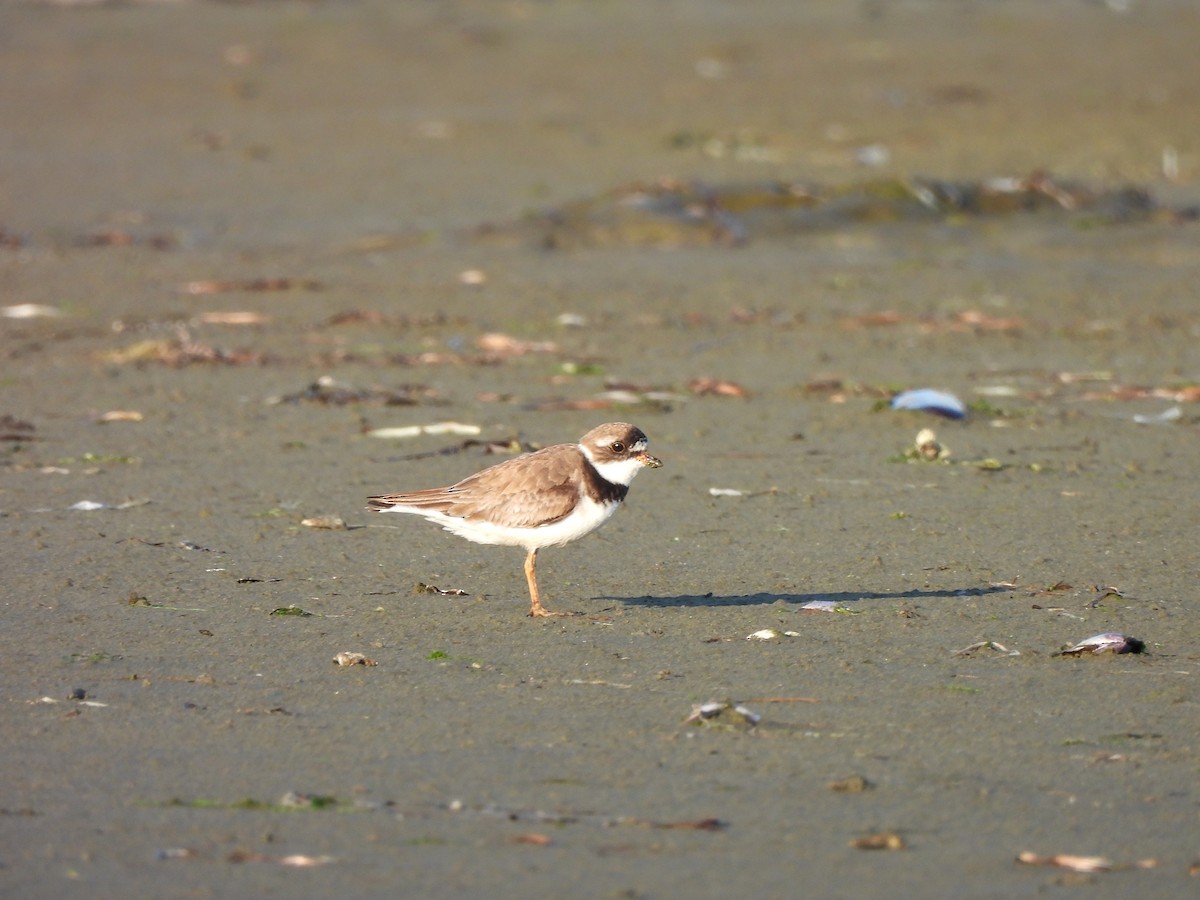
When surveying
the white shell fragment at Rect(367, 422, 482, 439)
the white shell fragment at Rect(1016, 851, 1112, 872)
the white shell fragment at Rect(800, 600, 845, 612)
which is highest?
the white shell fragment at Rect(367, 422, 482, 439)

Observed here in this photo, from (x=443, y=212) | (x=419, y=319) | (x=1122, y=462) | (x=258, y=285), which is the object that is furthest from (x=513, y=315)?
(x=1122, y=462)

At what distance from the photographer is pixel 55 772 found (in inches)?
189

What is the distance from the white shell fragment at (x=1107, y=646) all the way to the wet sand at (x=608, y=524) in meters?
0.07

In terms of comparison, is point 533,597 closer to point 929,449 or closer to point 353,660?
point 353,660

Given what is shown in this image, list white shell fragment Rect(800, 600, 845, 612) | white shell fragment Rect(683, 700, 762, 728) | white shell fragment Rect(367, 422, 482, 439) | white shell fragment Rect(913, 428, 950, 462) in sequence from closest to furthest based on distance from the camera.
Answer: white shell fragment Rect(683, 700, 762, 728) → white shell fragment Rect(800, 600, 845, 612) → white shell fragment Rect(913, 428, 950, 462) → white shell fragment Rect(367, 422, 482, 439)

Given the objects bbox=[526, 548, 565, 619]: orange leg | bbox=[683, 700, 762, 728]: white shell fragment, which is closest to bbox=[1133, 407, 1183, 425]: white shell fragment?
bbox=[526, 548, 565, 619]: orange leg

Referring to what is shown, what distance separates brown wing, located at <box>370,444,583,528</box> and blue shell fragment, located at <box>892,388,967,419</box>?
3.44 m

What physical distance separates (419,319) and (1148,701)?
7754 millimetres

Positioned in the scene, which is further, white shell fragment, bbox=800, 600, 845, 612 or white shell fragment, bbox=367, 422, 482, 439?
white shell fragment, bbox=367, 422, 482, 439

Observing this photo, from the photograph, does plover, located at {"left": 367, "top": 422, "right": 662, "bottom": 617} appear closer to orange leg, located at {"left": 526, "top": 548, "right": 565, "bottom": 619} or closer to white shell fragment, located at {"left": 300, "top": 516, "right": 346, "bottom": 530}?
orange leg, located at {"left": 526, "top": 548, "right": 565, "bottom": 619}

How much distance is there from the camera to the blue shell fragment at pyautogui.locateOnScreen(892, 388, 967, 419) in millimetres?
9625

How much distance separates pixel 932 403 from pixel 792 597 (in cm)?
330

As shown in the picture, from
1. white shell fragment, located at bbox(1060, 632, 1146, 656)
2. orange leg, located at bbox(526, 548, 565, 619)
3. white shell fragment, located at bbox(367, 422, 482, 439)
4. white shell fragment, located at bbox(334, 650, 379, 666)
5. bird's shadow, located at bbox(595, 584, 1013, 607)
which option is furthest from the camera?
white shell fragment, located at bbox(367, 422, 482, 439)

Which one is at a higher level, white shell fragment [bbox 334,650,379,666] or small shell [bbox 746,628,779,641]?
small shell [bbox 746,628,779,641]
